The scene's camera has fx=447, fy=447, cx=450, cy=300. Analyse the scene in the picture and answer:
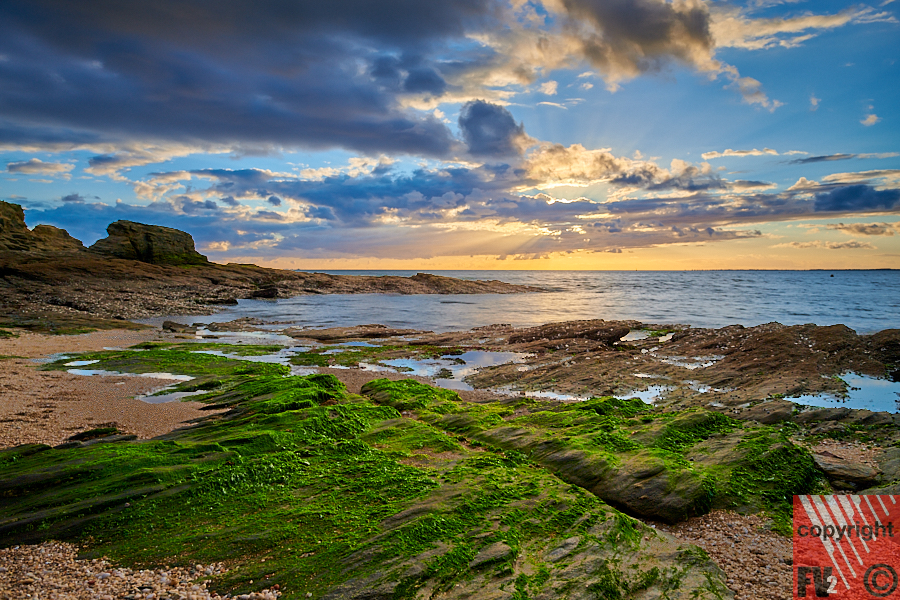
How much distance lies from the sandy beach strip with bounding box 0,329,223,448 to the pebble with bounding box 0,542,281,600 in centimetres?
542

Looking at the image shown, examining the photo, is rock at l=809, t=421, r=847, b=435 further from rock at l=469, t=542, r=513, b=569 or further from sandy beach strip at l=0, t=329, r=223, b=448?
sandy beach strip at l=0, t=329, r=223, b=448

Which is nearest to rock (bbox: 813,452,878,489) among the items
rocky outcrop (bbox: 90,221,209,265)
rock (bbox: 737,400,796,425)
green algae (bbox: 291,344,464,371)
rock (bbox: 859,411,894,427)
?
rock (bbox: 737,400,796,425)

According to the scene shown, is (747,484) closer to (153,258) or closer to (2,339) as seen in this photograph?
(2,339)

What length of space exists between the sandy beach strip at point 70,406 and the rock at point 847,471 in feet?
48.2

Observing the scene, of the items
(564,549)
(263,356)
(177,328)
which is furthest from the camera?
(177,328)

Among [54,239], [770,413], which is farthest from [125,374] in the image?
[54,239]

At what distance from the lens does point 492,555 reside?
5.84m

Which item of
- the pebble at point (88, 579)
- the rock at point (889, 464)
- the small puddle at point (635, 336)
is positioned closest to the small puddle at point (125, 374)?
the pebble at point (88, 579)

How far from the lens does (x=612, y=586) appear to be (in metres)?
5.43

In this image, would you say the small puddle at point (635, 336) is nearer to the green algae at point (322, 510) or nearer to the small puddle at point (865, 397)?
the small puddle at point (865, 397)

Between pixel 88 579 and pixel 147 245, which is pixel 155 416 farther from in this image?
pixel 147 245

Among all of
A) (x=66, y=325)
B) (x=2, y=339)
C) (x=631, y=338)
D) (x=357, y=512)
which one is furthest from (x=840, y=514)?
(x=66, y=325)

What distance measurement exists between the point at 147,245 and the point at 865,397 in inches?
3548

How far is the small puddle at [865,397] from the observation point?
44.4ft
